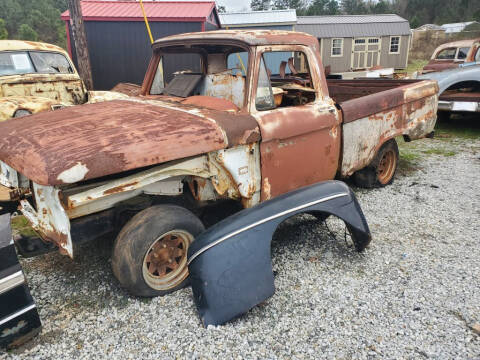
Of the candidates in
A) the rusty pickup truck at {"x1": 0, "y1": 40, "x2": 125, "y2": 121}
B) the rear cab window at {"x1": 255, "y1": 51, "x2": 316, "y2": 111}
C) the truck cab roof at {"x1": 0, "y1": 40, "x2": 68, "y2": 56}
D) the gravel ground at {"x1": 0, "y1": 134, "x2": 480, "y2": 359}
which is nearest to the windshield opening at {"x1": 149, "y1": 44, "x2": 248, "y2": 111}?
the rear cab window at {"x1": 255, "y1": 51, "x2": 316, "y2": 111}

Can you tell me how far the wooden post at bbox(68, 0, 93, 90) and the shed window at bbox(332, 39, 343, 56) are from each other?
18.7 m

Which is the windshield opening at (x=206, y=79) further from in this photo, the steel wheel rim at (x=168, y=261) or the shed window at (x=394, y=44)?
the shed window at (x=394, y=44)

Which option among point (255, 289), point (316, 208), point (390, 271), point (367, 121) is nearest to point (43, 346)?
point (255, 289)

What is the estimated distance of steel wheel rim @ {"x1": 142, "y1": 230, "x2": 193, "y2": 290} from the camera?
2610mm

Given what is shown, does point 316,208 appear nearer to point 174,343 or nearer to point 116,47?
point 174,343

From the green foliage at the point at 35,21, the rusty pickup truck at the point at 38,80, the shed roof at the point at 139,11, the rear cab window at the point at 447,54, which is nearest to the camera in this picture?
the rusty pickup truck at the point at 38,80

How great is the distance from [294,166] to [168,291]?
4.80 feet

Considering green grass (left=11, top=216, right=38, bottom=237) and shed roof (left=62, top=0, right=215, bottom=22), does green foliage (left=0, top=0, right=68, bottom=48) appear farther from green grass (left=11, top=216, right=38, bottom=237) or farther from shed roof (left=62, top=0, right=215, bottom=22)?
green grass (left=11, top=216, right=38, bottom=237)

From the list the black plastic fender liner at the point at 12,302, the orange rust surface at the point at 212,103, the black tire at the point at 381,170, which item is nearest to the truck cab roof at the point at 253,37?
the orange rust surface at the point at 212,103

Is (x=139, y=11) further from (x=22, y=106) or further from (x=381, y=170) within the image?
(x=381, y=170)

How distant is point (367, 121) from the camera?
152 inches

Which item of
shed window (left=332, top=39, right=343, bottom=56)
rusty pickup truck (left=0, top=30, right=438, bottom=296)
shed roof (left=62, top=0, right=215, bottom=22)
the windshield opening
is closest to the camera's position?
rusty pickup truck (left=0, top=30, right=438, bottom=296)

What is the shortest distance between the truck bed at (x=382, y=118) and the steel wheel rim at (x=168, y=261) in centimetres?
189

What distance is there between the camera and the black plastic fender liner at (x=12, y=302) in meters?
2.14
